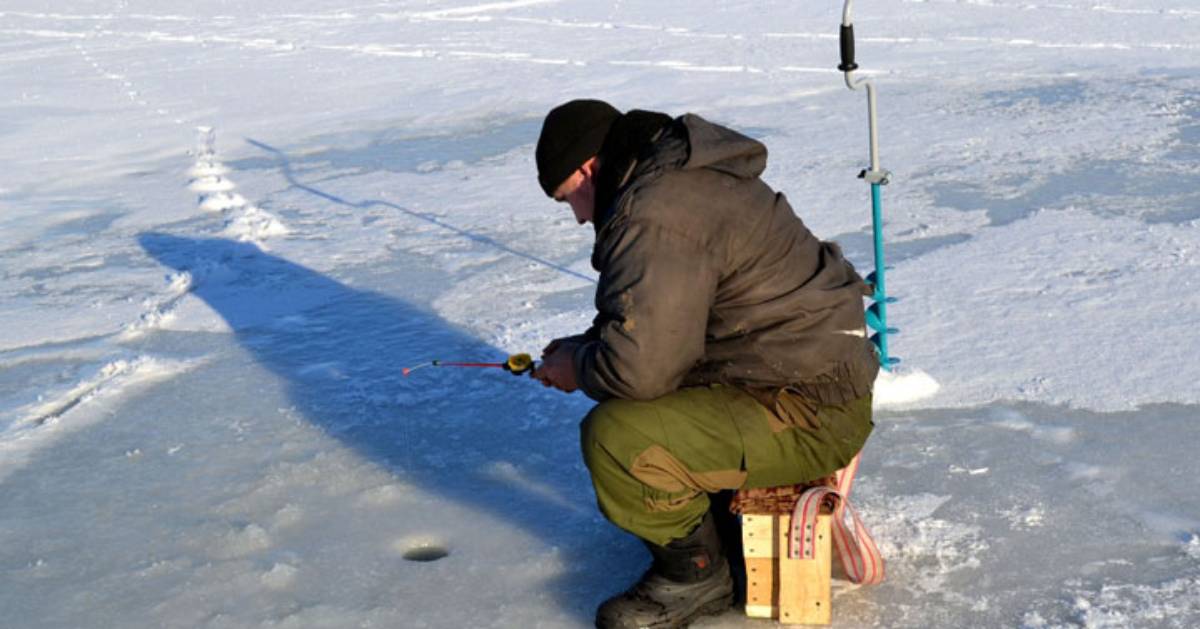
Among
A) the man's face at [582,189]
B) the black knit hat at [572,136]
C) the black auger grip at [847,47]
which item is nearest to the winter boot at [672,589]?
the man's face at [582,189]

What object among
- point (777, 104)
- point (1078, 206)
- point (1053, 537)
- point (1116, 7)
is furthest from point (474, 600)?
point (1116, 7)

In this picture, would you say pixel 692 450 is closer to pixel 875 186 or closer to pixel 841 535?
pixel 841 535

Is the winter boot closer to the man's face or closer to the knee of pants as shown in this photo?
the knee of pants

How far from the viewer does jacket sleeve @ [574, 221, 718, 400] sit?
2.79 meters

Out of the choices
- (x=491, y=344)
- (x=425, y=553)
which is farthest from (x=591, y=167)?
(x=491, y=344)

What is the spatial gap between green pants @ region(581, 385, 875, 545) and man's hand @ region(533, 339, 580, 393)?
0.41 feet

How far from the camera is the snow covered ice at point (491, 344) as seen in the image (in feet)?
11.0

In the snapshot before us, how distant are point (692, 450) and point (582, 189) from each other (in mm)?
609

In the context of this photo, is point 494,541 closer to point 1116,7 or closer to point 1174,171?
point 1174,171

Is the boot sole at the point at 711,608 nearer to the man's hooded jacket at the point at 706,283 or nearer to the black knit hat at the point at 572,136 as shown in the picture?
the man's hooded jacket at the point at 706,283

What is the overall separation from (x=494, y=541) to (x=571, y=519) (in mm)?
219

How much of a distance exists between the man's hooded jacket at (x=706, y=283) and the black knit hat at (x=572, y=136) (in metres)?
0.03

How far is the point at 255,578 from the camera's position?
3.44 meters

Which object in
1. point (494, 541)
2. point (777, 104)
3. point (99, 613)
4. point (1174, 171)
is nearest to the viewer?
point (99, 613)
